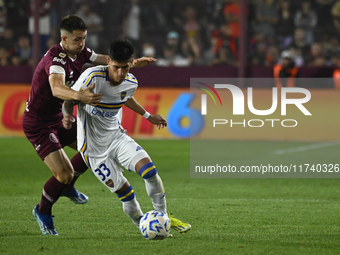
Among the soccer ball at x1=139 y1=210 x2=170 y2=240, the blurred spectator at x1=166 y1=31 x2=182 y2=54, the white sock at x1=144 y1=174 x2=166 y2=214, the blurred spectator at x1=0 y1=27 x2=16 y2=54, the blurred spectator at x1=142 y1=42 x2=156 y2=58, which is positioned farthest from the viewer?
the blurred spectator at x1=0 y1=27 x2=16 y2=54

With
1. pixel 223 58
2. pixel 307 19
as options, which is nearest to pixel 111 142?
pixel 223 58

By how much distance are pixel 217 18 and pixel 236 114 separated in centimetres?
321

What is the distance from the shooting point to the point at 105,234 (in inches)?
260

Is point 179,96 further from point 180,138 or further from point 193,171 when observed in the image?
point 193,171

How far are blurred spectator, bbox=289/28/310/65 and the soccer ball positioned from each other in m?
12.0

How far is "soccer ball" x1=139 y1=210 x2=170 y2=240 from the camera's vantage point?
6.12m

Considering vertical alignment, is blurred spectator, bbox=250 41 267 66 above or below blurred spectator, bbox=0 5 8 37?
below

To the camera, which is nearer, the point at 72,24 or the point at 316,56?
the point at 72,24

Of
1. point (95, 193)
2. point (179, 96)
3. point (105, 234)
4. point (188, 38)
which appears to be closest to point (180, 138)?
point (179, 96)

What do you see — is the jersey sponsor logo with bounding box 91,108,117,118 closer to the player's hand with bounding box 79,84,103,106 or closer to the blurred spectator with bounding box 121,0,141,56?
the player's hand with bounding box 79,84,103,106

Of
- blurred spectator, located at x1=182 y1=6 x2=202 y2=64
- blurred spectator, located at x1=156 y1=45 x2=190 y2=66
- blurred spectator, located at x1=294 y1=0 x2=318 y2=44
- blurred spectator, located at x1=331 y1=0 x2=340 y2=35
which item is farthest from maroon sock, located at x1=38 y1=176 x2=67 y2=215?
blurred spectator, located at x1=331 y1=0 x2=340 y2=35

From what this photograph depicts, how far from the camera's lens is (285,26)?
58.4 feet

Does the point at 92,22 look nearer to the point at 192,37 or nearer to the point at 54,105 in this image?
the point at 192,37

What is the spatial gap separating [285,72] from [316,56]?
1.19 metres
